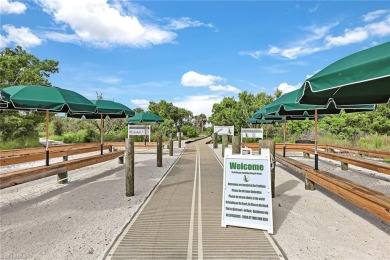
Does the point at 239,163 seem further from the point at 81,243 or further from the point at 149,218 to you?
the point at 81,243

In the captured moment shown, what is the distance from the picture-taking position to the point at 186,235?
382cm

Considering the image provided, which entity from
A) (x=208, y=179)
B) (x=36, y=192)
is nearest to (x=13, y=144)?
(x=36, y=192)

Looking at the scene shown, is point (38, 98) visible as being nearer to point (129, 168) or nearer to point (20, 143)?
point (129, 168)

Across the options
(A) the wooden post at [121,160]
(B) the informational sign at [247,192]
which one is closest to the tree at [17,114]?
(A) the wooden post at [121,160]

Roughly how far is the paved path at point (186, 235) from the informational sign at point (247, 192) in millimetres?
160

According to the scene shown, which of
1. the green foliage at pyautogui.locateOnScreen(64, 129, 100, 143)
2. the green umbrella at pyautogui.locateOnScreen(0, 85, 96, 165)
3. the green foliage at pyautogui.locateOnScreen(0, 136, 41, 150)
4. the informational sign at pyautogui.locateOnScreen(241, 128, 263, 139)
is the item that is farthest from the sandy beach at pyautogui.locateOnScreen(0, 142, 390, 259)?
the green foliage at pyautogui.locateOnScreen(64, 129, 100, 143)

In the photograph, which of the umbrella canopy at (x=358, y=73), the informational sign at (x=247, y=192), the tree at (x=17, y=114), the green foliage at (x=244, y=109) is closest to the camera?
the umbrella canopy at (x=358, y=73)

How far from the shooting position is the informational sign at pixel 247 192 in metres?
4.04

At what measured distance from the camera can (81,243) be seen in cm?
359

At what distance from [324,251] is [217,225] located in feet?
5.09

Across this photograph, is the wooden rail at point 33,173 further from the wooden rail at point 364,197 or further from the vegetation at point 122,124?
the vegetation at point 122,124

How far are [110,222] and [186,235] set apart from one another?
55.6 inches

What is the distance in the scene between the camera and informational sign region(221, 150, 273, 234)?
159 inches

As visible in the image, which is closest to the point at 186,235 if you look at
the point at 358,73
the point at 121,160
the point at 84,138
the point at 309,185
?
the point at 358,73
